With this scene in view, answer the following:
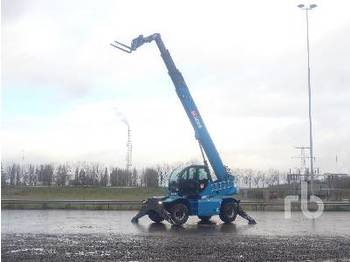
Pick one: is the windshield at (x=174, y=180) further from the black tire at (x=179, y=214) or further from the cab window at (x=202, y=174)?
the black tire at (x=179, y=214)

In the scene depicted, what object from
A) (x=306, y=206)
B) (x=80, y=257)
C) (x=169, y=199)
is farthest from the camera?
(x=306, y=206)

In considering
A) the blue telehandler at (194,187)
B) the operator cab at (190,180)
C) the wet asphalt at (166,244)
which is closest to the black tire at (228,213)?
the blue telehandler at (194,187)

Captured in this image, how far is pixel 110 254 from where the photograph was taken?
1297 centimetres

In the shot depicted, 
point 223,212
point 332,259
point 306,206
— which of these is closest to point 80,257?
point 332,259

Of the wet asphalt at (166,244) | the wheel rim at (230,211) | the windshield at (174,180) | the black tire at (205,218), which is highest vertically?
the windshield at (174,180)

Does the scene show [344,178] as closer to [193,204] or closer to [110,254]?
[193,204]

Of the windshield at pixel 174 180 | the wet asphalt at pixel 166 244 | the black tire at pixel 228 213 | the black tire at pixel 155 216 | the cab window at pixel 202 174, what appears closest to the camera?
the wet asphalt at pixel 166 244

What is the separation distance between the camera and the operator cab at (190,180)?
24734mm

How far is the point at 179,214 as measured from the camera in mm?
23891

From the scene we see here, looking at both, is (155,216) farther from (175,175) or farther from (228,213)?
(228,213)

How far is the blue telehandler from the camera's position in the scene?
24125 millimetres

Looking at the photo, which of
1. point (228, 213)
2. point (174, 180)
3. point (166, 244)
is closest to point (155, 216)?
point (174, 180)

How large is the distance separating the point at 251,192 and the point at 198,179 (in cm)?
2916

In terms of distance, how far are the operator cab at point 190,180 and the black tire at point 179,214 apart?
0.82 m
